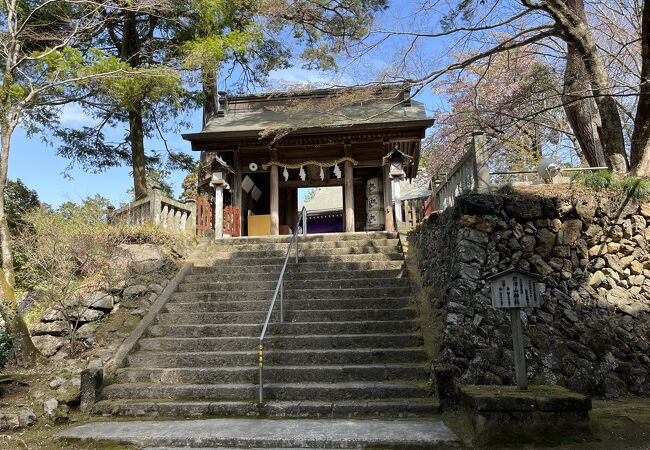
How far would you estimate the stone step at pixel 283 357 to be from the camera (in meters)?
5.49

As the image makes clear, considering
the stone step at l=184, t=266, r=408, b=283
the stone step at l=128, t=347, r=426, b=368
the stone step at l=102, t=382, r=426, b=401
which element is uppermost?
the stone step at l=184, t=266, r=408, b=283

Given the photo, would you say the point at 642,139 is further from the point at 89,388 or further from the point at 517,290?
the point at 89,388

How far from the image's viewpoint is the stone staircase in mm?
4852

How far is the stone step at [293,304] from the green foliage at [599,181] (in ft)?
10.5

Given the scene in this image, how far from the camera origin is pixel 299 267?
25.9ft

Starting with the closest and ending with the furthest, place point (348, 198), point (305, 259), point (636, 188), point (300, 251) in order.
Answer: point (636, 188) < point (305, 259) < point (300, 251) < point (348, 198)

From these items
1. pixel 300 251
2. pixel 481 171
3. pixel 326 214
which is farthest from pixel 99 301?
pixel 326 214

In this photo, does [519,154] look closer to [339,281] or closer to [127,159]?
[339,281]

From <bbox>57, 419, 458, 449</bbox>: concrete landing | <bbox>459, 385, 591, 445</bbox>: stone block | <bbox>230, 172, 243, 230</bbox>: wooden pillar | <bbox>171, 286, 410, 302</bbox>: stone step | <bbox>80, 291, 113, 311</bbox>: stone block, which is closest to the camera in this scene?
<bbox>459, 385, 591, 445</bbox>: stone block

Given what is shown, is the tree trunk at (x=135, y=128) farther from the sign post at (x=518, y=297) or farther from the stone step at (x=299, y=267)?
the sign post at (x=518, y=297)

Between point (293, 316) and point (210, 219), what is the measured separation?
197 inches

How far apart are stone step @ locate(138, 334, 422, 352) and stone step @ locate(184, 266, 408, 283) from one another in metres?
1.59

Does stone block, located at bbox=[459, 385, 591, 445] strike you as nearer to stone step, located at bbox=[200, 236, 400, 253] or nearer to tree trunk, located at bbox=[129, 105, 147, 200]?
stone step, located at bbox=[200, 236, 400, 253]

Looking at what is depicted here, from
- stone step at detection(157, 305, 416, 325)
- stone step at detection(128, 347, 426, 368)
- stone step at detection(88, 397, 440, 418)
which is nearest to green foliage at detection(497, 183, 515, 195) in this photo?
stone step at detection(157, 305, 416, 325)
